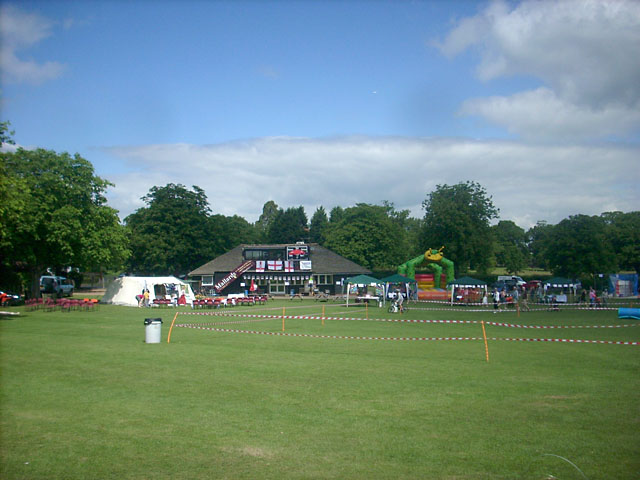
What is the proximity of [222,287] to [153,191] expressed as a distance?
18460 millimetres

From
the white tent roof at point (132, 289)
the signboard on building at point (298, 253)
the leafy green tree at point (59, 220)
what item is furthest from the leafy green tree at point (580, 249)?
the leafy green tree at point (59, 220)

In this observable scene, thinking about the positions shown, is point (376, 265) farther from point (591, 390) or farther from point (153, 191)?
point (591, 390)

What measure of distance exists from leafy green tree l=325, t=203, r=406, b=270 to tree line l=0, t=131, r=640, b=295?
15 centimetres

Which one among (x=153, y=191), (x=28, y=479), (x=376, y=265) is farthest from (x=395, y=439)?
(x=376, y=265)

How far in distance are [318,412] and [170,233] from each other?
58.1 m

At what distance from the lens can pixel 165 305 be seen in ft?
130

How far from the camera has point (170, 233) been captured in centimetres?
6350

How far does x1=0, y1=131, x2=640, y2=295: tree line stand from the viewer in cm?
3631

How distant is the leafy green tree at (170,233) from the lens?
62.4 m

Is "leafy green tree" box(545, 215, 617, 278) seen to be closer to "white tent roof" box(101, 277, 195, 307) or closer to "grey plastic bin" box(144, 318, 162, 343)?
"white tent roof" box(101, 277, 195, 307)

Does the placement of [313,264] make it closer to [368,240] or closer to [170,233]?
[368,240]

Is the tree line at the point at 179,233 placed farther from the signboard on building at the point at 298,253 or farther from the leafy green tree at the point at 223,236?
the signboard on building at the point at 298,253

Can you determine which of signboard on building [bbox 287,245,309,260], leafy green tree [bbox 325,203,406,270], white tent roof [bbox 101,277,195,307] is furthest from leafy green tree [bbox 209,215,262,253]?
white tent roof [bbox 101,277,195,307]

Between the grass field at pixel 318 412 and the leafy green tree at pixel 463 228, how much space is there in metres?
48.6
